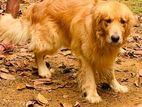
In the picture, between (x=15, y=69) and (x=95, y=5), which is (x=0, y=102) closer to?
(x=15, y=69)

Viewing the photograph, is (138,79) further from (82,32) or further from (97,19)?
(97,19)

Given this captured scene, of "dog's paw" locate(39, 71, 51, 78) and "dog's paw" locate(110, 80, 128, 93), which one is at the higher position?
"dog's paw" locate(39, 71, 51, 78)

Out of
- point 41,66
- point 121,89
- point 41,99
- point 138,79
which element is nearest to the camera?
point 41,99

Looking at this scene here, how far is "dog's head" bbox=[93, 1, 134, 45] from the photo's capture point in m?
5.79

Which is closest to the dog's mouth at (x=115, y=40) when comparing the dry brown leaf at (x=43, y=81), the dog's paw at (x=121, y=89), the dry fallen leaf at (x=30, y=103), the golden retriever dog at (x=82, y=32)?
the golden retriever dog at (x=82, y=32)

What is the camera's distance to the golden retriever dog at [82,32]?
5.89m

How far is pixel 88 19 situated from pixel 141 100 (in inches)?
56.8

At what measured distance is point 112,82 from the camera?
676 cm

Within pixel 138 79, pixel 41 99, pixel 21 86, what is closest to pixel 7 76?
pixel 21 86

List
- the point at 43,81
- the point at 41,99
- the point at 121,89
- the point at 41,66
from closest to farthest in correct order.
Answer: the point at 41,99 → the point at 121,89 → the point at 43,81 → the point at 41,66

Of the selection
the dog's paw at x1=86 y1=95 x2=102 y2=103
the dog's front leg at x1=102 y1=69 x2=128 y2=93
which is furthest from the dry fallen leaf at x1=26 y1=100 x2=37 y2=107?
the dog's front leg at x1=102 y1=69 x2=128 y2=93

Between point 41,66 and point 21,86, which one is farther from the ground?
point 41,66

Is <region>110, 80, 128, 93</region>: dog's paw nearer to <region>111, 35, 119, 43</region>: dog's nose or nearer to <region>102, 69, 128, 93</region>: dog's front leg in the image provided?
<region>102, 69, 128, 93</region>: dog's front leg

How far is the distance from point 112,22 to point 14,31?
2128 millimetres
